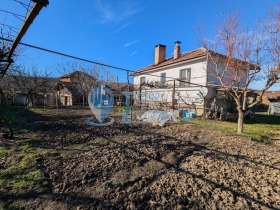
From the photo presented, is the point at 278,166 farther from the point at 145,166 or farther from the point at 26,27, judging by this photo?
the point at 26,27

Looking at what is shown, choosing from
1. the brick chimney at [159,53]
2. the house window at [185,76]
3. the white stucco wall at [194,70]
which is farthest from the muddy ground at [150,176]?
the brick chimney at [159,53]

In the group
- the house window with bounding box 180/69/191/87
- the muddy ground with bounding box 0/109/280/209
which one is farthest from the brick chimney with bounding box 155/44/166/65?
the muddy ground with bounding box 0/109/280/209

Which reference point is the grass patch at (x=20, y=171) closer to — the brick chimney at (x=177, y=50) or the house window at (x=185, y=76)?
the house window at (x=185, y=76)

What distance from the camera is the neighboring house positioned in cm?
1098

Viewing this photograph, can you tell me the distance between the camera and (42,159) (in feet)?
11.5

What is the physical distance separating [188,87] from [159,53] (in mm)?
6373

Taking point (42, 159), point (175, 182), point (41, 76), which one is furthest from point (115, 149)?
point (41, 76)

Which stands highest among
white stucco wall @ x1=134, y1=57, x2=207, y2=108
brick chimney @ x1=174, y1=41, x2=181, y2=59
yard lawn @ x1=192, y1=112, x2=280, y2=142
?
brick chimney @ x1=174, y1=41, x2=181, y2=59

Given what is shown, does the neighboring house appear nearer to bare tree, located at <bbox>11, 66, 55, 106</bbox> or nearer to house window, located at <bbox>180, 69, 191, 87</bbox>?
house window, located at <bbox>180, 69, 191, 87</bbox>

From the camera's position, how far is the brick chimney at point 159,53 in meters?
17.0

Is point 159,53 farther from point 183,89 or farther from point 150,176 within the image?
point 150,176

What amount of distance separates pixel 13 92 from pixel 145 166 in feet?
73.3

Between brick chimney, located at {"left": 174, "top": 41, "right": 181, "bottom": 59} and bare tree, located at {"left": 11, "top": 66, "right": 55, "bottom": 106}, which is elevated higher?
brick chimney, located at {"left": 174, "top": 41, "right": 181, "bottom": 59}

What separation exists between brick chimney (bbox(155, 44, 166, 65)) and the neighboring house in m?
1.49
